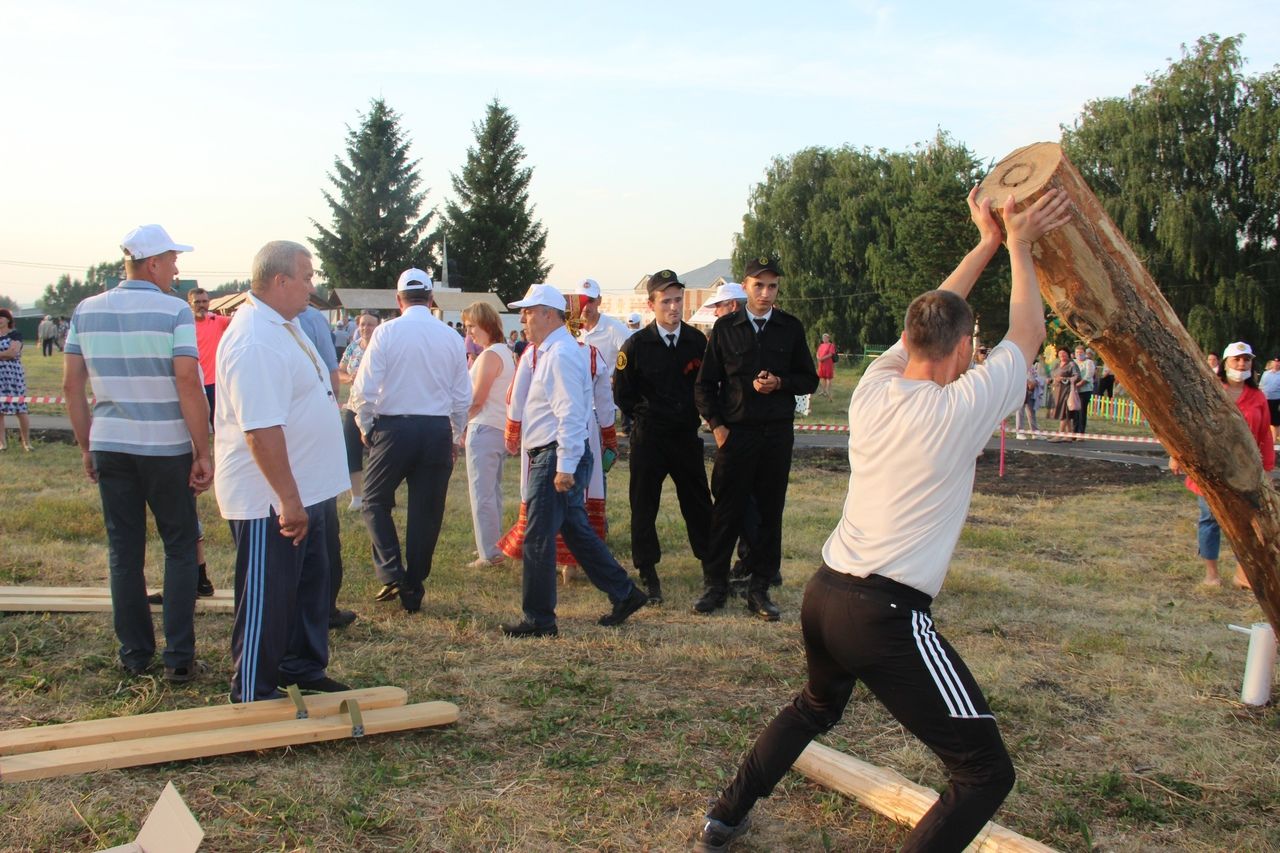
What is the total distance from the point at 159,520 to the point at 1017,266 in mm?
3824

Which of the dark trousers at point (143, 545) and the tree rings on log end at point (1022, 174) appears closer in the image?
the tree rings on log end at point (1022, 174)

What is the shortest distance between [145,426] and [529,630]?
2.21m

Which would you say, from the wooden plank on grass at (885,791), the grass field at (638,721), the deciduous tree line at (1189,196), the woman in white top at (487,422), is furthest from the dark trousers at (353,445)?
the deciduous tree line at (1189,196)

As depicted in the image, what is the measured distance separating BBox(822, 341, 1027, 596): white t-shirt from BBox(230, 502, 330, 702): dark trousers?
2401 mm

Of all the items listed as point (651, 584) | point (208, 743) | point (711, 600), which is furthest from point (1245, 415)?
point (208, 743)

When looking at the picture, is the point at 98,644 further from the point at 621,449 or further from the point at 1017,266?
the point at 621,449

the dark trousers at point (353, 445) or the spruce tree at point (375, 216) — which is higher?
the spruce tree at point (375, 216)

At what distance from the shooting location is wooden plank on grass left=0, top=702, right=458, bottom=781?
3615 mm

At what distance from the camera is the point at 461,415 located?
21.5ft

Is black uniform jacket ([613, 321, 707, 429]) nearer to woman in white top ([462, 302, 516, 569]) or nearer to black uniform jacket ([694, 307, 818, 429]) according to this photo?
black uniform jacket ([694, 307, 818, 429])

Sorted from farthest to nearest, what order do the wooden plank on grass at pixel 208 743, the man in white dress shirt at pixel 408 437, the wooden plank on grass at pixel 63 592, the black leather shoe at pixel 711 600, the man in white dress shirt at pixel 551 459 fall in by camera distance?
1. the black leather shoe at pixel 711 600
2. the man in white dress shirt at pixel 408 437
3. the wooden plank on grass at pixel 63 592
4. the man in white dress shirt at pixel 551 459
5. the wooden plank on grass at pixel 208 743

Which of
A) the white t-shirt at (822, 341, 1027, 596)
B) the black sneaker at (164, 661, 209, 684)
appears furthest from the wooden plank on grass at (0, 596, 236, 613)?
the white t-shirt at (822, 341, 1027, 596)

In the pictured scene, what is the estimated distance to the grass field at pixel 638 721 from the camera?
345cm

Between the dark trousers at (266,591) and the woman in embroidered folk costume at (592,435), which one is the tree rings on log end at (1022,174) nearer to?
the dark trousers at (266,591)
